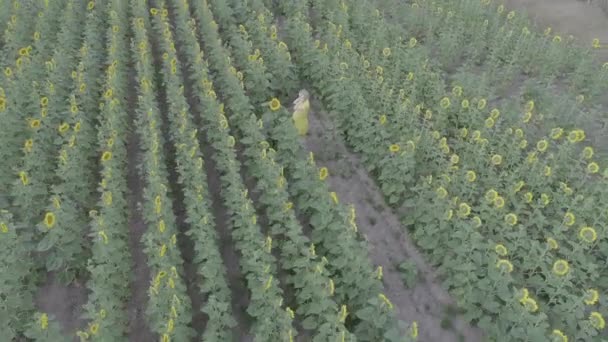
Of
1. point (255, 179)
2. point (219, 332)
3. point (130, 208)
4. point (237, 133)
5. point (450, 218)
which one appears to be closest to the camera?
point (219, 332)

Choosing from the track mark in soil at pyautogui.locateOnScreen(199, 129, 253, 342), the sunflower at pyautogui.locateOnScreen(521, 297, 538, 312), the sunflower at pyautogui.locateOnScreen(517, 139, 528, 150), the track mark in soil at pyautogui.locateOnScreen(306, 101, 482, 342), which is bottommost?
the track mark in soil at pyautogui.locateOnScreen(199, 129, 253, 342)

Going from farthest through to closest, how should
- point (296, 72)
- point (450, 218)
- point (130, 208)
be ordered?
point (296, 72) < point (130, 208) < point (450, 218)

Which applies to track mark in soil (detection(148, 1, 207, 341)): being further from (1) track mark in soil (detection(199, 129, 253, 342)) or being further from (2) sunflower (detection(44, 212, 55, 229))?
(2) sunflower (detection(44, 212, 55, 229))

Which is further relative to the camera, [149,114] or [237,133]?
[237,133]

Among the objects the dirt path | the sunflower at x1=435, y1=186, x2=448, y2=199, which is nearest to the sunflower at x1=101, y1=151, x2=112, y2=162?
the sunflower at x1=435, y1=186, x2=448, y2=199

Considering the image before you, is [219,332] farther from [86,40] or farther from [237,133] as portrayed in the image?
[86,40]

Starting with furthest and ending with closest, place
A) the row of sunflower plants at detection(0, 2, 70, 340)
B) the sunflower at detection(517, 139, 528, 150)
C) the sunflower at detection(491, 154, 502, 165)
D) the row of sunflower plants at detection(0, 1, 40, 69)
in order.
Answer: the row of sunflower plants at detection(0, 1, 40, 69), the sunflower at detection(517, 139, 528, 150), the sunflower at detection(491, 154, 502, 165), the row of sunflower plants at detection(0, 2, 70, 340)

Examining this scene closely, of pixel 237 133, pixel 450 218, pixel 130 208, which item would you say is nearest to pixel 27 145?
pixel 130 208

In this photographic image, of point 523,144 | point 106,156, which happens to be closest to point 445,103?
point 523,144

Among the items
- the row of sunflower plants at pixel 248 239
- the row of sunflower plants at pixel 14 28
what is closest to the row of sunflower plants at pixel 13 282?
the row of sunflower plants at pixel 248 239
